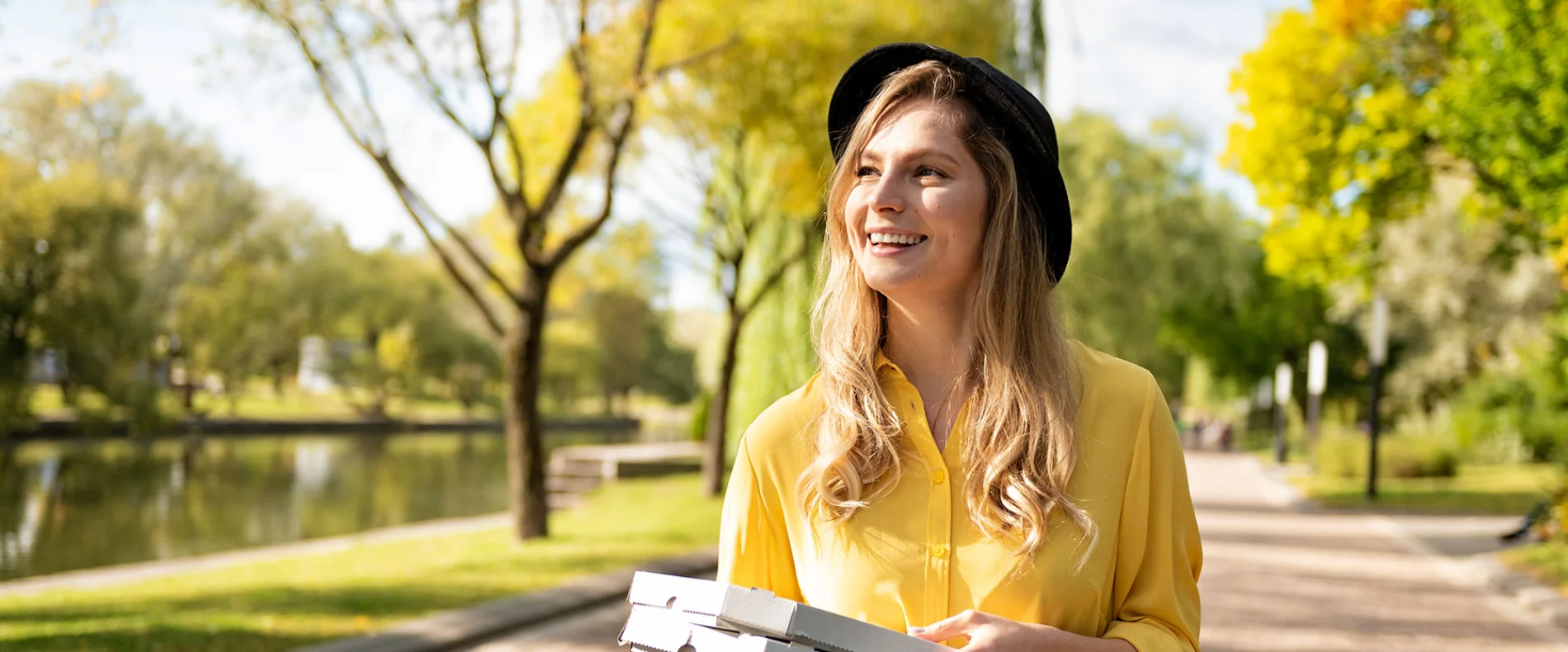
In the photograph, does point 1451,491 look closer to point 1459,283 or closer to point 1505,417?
point 1505,417

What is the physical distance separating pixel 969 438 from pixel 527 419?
1186 cm

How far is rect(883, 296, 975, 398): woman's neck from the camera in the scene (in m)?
2.01

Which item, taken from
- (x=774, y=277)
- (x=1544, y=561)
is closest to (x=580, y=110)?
(x=774, y=277)

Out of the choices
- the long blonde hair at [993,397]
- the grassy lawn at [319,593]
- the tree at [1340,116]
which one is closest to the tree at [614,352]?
the tree at [1340,116]

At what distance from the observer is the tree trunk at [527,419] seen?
43.0ft

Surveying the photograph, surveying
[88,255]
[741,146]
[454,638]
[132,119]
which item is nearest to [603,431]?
[132,119]

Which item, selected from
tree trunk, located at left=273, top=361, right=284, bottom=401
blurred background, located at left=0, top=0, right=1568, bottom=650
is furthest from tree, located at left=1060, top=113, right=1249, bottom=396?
tree trunk, located at left=273, top=361, right=284, bottom=401

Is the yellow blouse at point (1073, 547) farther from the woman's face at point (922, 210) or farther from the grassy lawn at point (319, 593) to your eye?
the grassy lawn at point (319, 593)

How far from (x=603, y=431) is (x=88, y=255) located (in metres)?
37.8

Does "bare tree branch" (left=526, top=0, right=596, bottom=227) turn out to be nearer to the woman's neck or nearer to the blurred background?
the blurred background

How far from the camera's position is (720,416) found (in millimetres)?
19422

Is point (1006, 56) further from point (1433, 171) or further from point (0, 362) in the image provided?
point (0, 362)

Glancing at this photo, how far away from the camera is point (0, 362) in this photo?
24.9 meters

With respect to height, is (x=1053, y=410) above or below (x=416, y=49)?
below
